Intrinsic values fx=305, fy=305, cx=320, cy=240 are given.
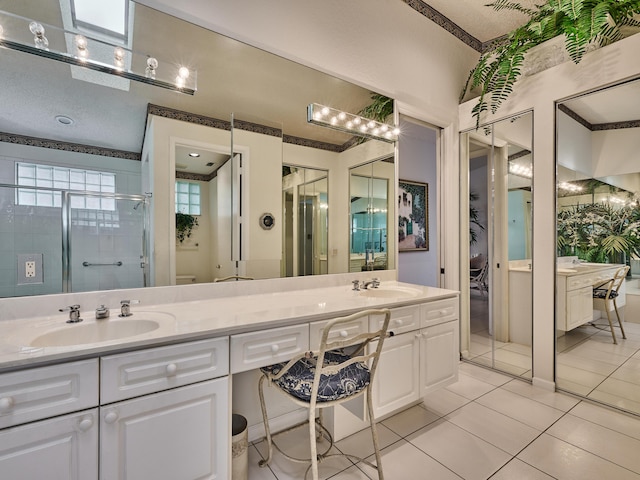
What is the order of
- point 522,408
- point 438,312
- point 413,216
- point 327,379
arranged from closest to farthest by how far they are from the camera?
point 327,379
point 438,312
point 522,408
point 413,216

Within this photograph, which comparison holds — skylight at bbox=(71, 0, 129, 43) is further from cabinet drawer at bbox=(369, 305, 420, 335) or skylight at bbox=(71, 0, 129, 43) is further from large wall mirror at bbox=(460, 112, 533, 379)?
large wall mirror at bbox=(460, 112, 533, 379)

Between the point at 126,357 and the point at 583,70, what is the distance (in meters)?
3.16

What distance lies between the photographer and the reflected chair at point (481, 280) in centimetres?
282

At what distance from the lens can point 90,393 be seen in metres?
0.97

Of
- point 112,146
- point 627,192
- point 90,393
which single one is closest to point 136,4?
point 112,146

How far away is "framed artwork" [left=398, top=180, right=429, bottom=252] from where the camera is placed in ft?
11.2

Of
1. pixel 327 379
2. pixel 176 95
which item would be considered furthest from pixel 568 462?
pixel 176 95

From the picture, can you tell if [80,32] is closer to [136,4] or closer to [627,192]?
[136,4]

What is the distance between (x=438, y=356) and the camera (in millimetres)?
1954

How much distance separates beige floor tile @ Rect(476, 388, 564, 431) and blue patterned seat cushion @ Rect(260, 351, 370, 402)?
1.29 metres

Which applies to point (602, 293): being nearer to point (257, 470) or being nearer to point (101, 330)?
point (257, 470)

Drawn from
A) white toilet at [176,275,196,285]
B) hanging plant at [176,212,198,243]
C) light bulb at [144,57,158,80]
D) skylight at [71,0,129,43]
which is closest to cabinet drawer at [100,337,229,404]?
white toilet at [176,275,196,285]

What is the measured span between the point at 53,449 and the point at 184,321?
0.51m

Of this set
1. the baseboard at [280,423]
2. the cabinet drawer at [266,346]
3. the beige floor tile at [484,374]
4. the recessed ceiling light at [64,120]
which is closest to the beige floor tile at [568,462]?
the beige floor tile at [484,374]
